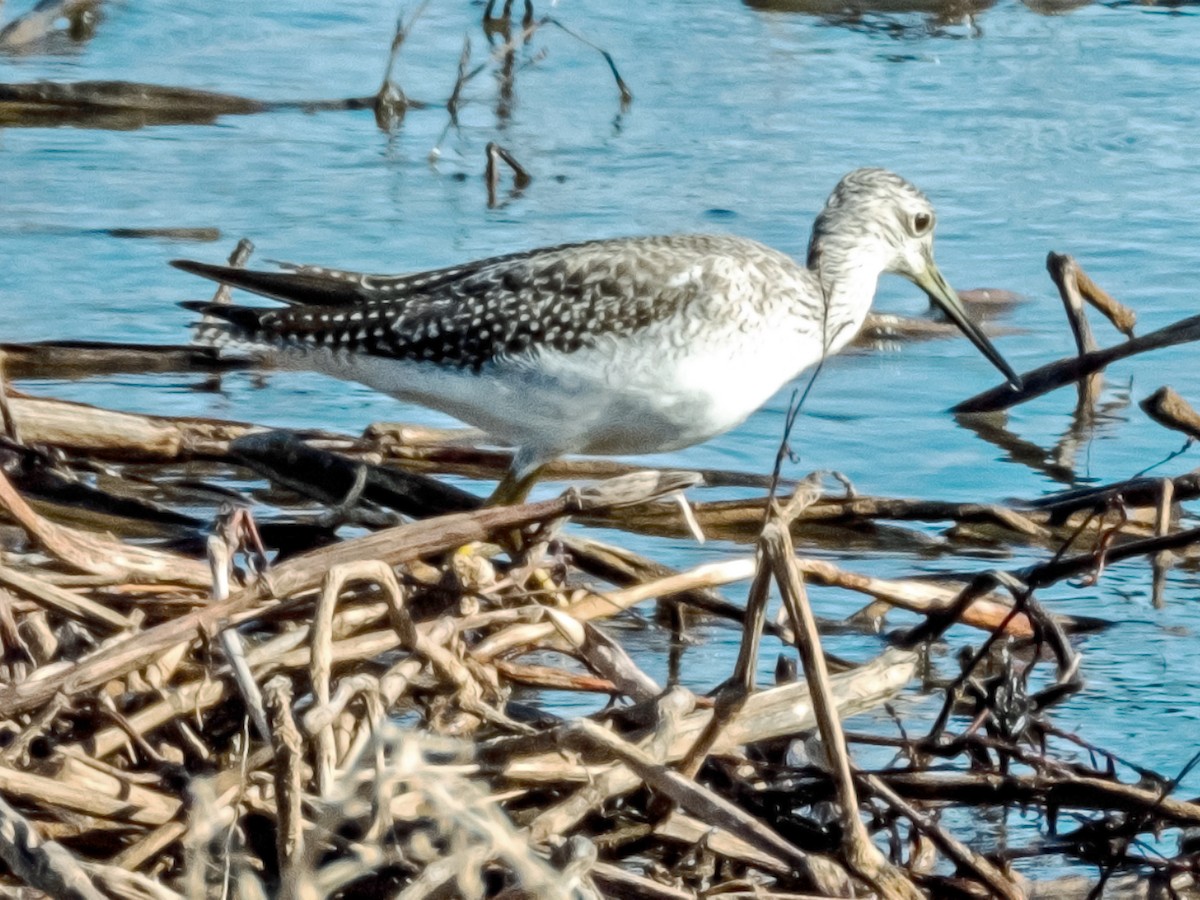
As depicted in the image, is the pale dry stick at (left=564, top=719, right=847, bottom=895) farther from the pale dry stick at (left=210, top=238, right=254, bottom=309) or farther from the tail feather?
the pale dry stick at (left=210, top=238, right=254, bottom=309)

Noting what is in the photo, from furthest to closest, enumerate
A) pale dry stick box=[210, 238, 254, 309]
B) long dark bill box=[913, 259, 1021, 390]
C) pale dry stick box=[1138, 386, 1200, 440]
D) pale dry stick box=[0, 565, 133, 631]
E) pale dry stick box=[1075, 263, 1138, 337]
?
pale dry stick box=[210, 238, 254, 309], long dark bill box=[913, 259, 1021, 390], pale dry stick box=[1075, 263, 1138, 337], pale dry stick box=[1138, 386, 1200, 440], pale dry stick box=[0, 565, 133, 631]

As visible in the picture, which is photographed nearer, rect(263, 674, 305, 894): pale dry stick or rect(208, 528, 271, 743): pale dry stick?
rect(263, 674, 305, 894): pale dry stick

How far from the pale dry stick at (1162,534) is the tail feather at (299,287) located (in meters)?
2.47

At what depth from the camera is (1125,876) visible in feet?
12.6

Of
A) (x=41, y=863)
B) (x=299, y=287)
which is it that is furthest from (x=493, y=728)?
(x=299, y=287)

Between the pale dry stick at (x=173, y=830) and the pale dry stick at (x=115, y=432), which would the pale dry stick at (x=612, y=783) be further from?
the pale dry stick at (x=115, y=432)

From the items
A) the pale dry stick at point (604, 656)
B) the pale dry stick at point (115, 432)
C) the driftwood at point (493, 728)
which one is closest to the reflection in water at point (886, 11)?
the pale dry stick at point (115, 432)

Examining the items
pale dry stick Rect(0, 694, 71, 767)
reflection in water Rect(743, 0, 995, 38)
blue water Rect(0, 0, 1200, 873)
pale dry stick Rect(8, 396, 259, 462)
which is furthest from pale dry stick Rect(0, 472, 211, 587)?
reflection in water Rect(743, 0, 995, 38)

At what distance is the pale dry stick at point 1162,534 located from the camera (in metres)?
4.53

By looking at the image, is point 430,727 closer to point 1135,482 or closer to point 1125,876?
point 1125,876

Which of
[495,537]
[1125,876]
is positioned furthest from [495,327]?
[1125,876]

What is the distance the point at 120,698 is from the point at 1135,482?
246 centimetres

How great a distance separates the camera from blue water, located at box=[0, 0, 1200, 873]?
272 inches

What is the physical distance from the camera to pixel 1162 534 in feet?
14.7
